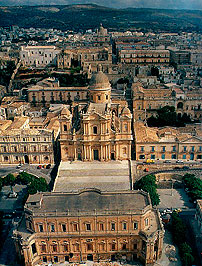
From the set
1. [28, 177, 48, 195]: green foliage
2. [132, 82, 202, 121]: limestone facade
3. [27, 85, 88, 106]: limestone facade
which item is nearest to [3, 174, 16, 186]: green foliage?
[28, 177, 48, 195]: green foliage

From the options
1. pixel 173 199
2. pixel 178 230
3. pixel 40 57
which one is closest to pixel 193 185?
pixel 173 199

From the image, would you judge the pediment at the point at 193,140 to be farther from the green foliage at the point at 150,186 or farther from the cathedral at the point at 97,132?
the green foliage at the point at 150,186

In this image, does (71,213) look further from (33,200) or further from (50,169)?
(50,169)

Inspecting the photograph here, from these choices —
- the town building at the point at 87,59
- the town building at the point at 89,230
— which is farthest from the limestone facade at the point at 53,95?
the town building at the point at 89,230

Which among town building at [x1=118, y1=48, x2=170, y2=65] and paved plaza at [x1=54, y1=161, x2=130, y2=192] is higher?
town building at [x1=118, y1=48, x2=170, y2=65]

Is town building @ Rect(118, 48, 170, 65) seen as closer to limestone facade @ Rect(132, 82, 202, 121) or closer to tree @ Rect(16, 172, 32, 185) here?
limestone facade @ Rect(132, 82, 202, 121)
